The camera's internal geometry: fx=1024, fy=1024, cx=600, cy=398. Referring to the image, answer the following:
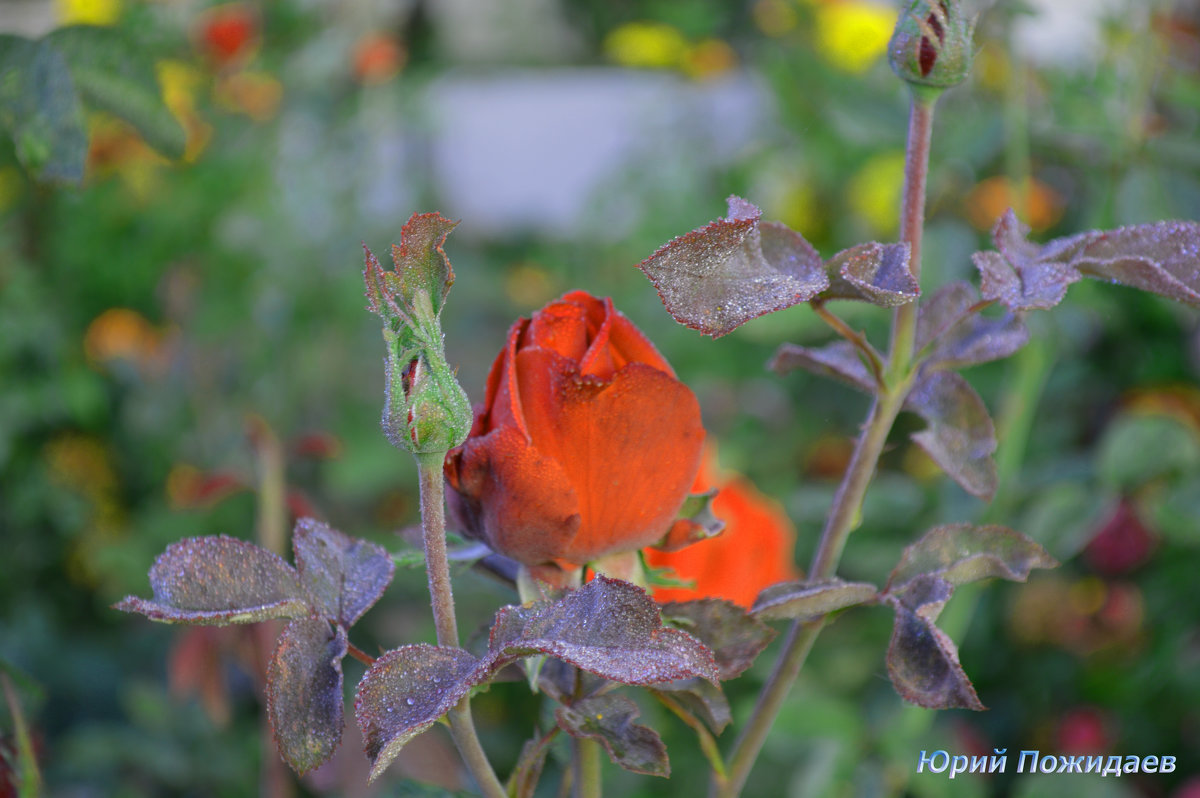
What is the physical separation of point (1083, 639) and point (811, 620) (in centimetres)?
54

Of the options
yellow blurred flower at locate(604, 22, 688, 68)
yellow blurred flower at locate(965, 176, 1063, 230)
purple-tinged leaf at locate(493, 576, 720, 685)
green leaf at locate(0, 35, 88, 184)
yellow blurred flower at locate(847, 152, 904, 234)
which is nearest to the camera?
purple-tinged leaf at locate(493, 576, 720, 685)

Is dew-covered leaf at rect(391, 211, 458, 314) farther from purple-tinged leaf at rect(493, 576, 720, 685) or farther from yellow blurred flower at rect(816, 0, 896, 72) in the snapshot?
yellow blurred flower at rect(816, 0, 896, 72)

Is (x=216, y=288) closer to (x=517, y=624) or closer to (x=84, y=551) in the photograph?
(x=84, y=551)

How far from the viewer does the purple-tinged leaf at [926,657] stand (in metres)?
0.21

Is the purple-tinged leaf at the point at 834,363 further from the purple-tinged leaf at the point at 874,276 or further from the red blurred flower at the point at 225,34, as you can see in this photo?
the red blurred flower at the point at 225,34

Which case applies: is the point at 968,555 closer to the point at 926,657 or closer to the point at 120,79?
the point at 926,657

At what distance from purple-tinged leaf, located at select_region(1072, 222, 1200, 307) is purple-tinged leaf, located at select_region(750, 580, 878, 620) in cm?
9

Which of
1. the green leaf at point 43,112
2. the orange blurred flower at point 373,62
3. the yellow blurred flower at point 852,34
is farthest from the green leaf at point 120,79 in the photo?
the yellow blurred flower at point 852,34

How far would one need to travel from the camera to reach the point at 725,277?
21 centimetres

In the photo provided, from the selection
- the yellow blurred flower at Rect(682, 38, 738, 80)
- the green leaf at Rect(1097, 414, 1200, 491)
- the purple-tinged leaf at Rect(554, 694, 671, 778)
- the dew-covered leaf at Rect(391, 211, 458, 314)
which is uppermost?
the dew-covered leaf at Rect(391, 211, 458, 314)

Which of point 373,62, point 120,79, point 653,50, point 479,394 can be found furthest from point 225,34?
point 653,50

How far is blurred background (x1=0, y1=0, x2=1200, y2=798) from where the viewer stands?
571 mm

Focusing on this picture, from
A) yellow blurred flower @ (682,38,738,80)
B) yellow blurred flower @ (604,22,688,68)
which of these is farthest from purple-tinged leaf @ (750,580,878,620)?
yellow blurred flower @ (604,22,688,68)

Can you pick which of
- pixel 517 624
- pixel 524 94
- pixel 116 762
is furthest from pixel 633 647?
pixel 524 94
